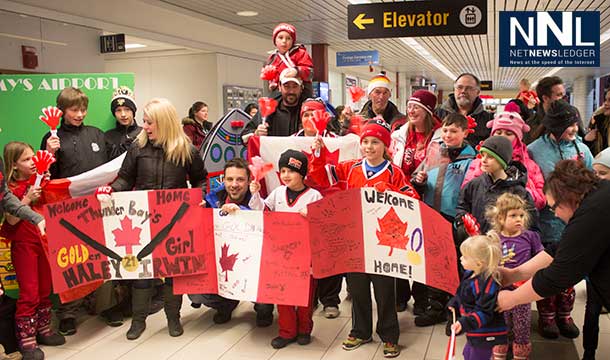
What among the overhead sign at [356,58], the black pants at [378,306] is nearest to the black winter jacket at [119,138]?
the black pants at [378,306]

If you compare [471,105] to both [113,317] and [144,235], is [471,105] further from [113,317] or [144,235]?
[113,317]

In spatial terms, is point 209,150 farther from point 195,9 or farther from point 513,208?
point 195,9

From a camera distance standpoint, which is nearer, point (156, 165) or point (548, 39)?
point (156, 165)

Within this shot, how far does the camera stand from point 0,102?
5.55 metres

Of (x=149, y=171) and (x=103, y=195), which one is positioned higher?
(x=149, y=171)

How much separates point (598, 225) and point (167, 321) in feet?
10.1

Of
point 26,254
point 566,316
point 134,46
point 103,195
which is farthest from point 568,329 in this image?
point 134,46

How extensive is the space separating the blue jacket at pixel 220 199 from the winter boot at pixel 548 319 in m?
2.08

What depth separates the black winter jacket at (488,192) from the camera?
137 inches

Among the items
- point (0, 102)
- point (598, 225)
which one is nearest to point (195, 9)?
point (0, 102)

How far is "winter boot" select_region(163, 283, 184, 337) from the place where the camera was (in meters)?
4.17

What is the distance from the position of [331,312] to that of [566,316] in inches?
64.2

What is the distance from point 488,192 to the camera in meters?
3.51

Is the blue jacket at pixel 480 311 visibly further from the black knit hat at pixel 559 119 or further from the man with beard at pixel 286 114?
the man with beard at pixel 286 114
